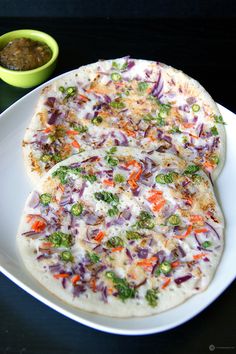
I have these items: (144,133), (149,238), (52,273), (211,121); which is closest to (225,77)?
(211,121)

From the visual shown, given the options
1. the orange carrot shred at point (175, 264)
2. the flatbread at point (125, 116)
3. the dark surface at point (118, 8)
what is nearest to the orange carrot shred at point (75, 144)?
the flatbread at point (125, 116)

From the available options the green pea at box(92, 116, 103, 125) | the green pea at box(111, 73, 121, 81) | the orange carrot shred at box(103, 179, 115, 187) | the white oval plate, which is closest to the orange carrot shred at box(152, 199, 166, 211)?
the orange carrot shred at box(103, 179, 115, 187)

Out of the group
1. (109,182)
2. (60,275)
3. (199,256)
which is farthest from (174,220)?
(60,275)

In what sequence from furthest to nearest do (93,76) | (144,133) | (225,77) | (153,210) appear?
(225,77) → (93,76) → (144,133) → (153,210)

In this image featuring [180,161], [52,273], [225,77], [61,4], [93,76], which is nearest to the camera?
[52,273]

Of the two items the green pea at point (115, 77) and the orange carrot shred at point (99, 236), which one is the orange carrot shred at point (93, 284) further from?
the green pea at point (115, 77)

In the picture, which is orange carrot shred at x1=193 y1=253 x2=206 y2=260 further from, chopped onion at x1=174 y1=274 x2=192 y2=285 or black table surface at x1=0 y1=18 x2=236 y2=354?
black table surface at x1=0 y1=18 x2=236 y2=354

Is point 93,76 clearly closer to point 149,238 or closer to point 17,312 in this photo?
point 149,238
